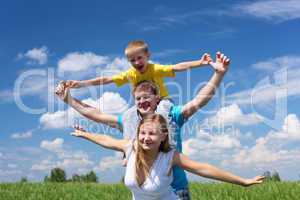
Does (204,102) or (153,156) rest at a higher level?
(204,102)

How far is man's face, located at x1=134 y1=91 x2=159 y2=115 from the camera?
5.42 metres

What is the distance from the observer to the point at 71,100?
667cm

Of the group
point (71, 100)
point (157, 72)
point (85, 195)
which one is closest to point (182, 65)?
point (157, 72)

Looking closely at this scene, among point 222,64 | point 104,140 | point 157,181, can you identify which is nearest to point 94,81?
point 104,140

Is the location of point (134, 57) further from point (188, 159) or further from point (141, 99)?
point (188, 159)

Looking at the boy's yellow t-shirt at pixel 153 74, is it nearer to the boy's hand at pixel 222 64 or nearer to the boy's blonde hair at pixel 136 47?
the boy's blonde hair at pixel 136 47

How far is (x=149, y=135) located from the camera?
5152mm

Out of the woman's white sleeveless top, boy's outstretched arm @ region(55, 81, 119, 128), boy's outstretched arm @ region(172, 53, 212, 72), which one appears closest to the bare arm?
the woman's white sleeveless top

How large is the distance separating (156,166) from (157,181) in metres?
0.16

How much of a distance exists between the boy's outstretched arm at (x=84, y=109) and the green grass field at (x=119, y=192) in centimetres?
422

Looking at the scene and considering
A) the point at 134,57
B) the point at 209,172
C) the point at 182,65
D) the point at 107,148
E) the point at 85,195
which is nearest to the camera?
the point at 209,172

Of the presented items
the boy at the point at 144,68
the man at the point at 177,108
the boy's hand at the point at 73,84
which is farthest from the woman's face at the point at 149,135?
the boy's hand at the point at 73,84

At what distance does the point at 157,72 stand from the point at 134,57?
40 centimetres

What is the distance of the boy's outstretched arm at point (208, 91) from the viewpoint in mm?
5422
